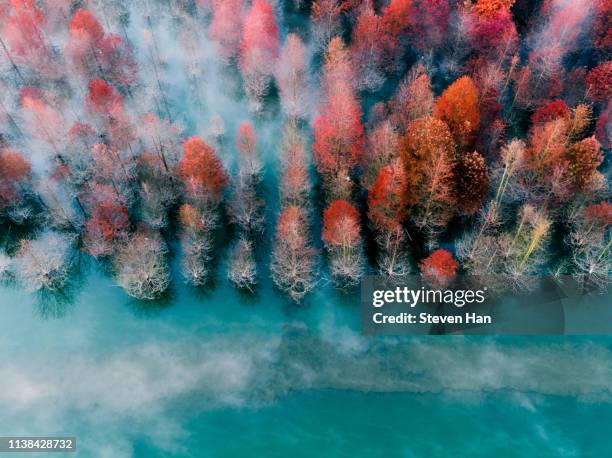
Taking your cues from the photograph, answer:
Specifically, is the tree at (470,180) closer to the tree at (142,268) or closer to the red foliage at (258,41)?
the red foliage at (258,41)

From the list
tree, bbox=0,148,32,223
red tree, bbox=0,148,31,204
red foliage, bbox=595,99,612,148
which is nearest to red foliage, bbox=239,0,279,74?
red tree, bbox=0,148,31,204

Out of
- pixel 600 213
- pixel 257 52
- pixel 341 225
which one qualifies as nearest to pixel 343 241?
pixel 341 225

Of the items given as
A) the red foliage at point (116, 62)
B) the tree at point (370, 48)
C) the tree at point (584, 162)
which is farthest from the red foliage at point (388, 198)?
the red foliage at point (116, 62)

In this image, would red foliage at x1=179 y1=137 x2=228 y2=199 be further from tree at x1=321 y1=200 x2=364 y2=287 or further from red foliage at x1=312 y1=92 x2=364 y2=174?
tree at x1=321 y1=200 x2=364 y2=287

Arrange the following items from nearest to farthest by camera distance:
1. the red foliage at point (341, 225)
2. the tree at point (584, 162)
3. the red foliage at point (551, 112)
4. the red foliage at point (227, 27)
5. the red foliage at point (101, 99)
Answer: the red foliage at point (341, 225)
the tree at point (584, 162)
the red foliage at point (551, 112)
the red foliage at point (101, 99)
the red foliage at point (227, 27)

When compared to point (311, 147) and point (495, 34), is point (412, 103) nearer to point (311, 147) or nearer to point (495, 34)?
point (311, 147)

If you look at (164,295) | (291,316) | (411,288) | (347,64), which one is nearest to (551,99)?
(347,64)

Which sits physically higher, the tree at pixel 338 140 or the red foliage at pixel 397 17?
the red foliage at pixel 397 17
